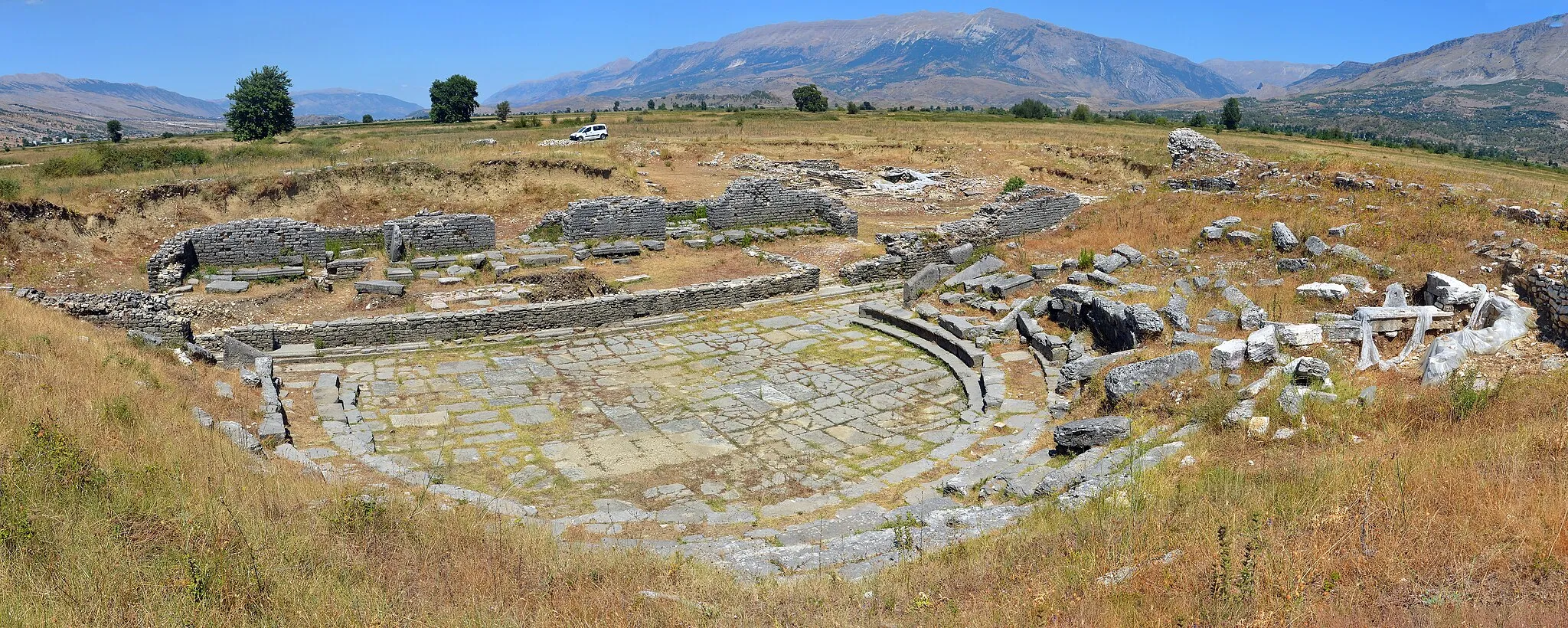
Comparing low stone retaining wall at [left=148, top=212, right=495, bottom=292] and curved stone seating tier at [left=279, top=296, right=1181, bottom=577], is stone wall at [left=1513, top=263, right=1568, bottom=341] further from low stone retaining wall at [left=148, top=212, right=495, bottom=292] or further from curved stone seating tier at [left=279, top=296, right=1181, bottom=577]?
low stone retaining wall at [left=148, top=212, right=495, bottom=292]

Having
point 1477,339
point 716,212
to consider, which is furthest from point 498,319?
point 1477,339

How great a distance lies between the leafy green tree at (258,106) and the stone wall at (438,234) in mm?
43894

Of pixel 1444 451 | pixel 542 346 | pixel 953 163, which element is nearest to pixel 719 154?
pixel 953 163

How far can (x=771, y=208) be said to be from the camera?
2250 cm

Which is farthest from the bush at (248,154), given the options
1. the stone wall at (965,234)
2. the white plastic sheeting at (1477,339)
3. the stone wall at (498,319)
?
the white plastic sheeting at (1477,339)

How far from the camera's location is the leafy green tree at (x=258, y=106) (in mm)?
54031

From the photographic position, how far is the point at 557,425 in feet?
31.7

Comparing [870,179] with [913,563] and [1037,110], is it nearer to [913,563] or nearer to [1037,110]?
[913,563]

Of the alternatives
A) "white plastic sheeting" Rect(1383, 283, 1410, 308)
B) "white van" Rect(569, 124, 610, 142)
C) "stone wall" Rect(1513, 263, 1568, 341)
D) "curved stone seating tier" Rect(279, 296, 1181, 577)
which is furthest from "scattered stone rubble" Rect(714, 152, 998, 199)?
"stone wall" Rect(1513, 263, 1568, 341)

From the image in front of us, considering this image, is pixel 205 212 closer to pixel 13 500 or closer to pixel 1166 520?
pixel 13 500

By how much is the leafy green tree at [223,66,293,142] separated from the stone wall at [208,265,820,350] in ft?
165

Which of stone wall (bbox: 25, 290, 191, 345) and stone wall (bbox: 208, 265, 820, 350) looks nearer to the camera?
stone wall (bbox: 25, 290, 191, 345)

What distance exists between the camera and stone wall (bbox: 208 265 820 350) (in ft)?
40.8

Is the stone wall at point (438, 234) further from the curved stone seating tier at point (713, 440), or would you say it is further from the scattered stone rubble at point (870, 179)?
the scattered stone rubble at point (870, 179)
